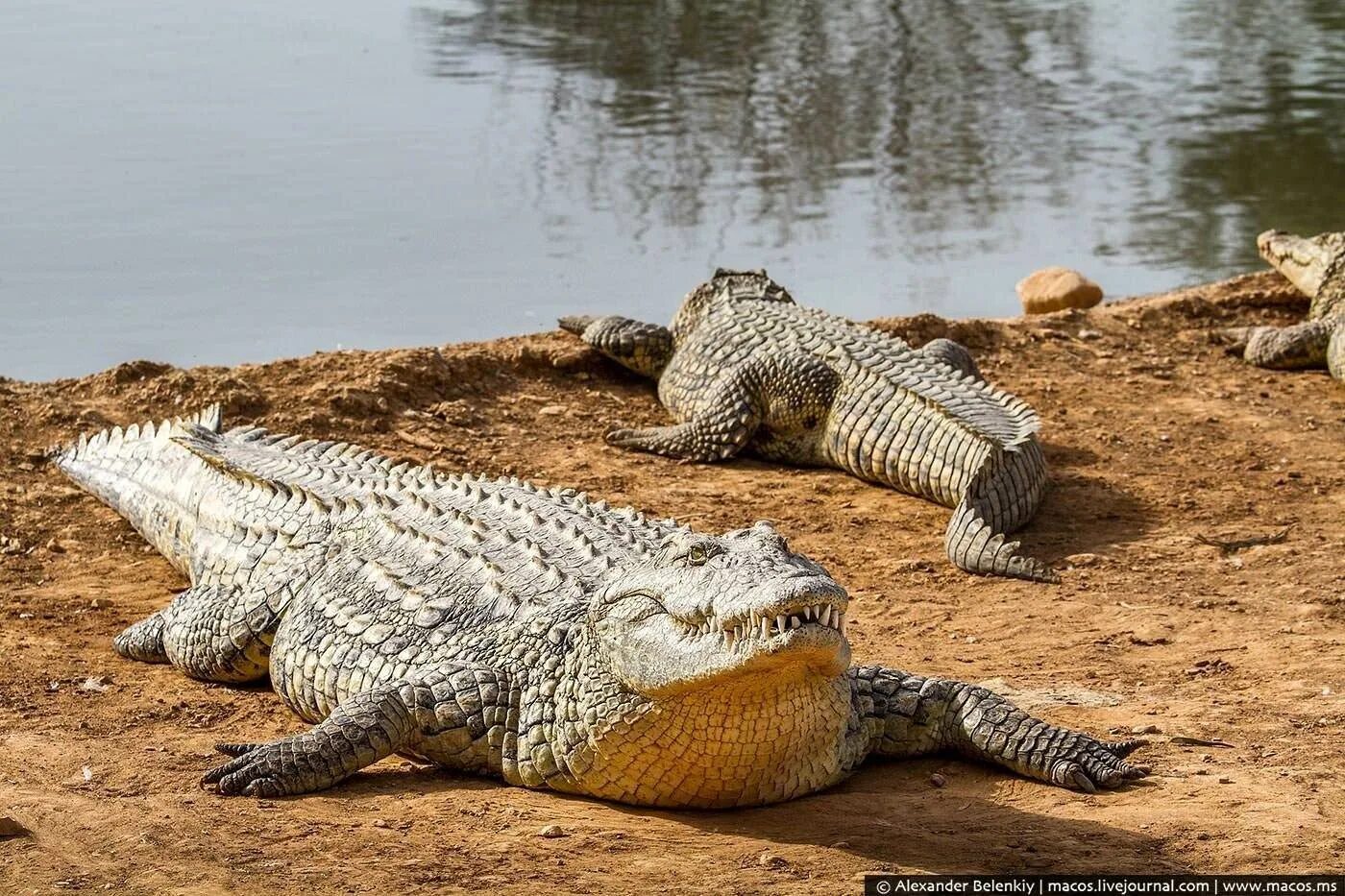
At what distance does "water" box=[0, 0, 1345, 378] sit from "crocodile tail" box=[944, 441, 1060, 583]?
184 inches

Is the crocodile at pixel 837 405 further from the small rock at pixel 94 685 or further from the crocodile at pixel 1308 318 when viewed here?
the small rock at pixel 94 685

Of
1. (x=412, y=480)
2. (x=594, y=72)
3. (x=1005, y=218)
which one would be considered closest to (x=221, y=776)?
(x=412, y=480)

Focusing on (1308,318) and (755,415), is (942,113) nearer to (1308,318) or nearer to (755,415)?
(1308,318)

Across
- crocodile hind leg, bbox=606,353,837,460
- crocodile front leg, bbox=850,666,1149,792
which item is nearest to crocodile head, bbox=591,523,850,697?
crocodile front leg, bbox=850,666,1149,792

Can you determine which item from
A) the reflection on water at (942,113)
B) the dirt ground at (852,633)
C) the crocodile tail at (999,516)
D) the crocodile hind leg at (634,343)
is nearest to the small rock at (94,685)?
the dirt ground at (852,633)

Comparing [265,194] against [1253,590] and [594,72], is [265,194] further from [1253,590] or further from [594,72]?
[1253,590]

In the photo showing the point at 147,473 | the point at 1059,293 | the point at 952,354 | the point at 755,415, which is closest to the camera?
the point at 147,473

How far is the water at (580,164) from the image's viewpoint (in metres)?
12.2

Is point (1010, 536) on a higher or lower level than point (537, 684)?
lower

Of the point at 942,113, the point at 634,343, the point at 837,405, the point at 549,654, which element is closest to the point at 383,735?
→ the point at 549,654

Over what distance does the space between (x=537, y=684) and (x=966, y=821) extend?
47.4 inches

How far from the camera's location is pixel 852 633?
20.2 ft

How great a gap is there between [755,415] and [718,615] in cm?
502

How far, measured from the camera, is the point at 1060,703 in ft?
17.0
